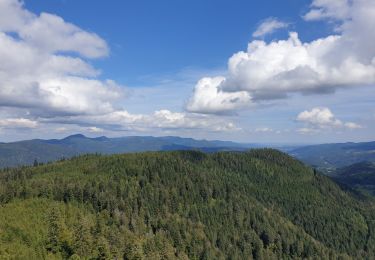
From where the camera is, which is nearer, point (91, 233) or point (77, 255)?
point (77, 255)

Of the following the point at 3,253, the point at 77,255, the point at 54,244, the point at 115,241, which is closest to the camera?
the point at 3,253

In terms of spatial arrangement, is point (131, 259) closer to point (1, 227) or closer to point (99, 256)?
point (99, 256)

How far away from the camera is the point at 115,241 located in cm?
19012

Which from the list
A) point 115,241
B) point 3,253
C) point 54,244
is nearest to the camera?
point 3,253

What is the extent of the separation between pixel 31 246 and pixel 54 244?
364 inches

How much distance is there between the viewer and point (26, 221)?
195m

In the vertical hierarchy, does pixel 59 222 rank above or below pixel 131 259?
above

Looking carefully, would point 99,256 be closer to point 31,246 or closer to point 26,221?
point 31,246

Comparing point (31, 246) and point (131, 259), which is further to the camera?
point (131, 259)

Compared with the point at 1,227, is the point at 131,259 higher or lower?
lower

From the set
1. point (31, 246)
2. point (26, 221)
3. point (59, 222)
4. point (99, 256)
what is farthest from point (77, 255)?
point (26, 221)

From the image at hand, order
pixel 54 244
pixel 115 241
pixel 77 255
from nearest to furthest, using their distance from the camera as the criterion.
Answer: pixel 77 255 → pixel 54 244 → pixel 115 241

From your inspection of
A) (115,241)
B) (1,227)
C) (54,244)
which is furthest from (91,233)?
(1,227)

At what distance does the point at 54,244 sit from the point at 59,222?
899 inches
